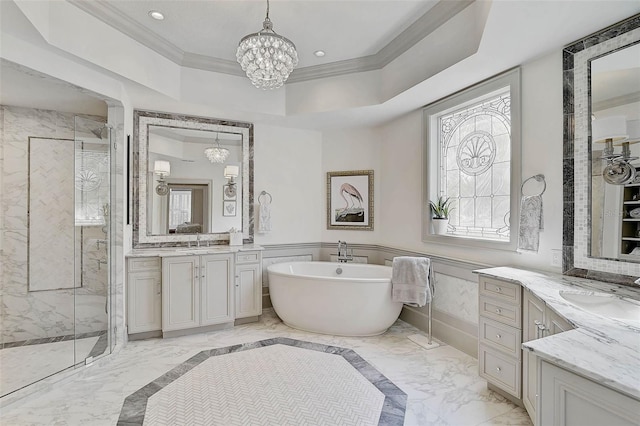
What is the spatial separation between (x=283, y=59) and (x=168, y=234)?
2.65 metres

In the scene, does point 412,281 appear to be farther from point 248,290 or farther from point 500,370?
point 248,290

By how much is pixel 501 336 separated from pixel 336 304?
1.63m

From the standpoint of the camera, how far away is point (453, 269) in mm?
3279

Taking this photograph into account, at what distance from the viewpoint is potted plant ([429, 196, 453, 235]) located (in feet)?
11.3

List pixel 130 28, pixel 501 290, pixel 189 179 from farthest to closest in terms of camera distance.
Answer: pixel 189 179 < pixel 130 28 < pixel 501 290

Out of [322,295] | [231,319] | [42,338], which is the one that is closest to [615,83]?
[322,295]

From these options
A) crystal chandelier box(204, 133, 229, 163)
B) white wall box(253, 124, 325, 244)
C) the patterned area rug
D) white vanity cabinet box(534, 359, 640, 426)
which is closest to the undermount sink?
white vanity cabinet box(534, 359, 640, 426)

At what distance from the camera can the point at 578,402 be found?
1.01 meters

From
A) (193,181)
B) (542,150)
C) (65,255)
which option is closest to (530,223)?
(542,150)

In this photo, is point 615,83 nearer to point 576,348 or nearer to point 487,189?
point 487,189

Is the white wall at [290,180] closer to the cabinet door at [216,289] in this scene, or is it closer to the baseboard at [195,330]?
the cabinet door at [216,289]

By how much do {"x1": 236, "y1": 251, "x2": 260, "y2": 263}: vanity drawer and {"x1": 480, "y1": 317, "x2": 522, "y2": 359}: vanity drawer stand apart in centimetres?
259

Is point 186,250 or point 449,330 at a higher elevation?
point 186,250

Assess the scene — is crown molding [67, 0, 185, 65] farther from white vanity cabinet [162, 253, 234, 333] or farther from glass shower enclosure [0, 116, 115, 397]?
white vanity cabinet [162, 253, 234, 333]
